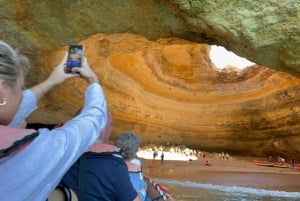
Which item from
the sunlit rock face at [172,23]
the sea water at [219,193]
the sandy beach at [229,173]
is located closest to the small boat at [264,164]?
the sandy beach at [229,173]

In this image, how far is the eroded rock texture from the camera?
240cm

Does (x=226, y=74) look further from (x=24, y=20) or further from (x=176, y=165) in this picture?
(x=24, y=20)

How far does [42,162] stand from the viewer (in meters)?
0.83

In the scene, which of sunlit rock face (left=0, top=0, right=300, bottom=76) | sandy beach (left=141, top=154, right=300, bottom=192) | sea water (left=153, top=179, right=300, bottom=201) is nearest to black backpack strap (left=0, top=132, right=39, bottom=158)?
sunlit rock face (left=0, top=0, right=300, bottom=76)

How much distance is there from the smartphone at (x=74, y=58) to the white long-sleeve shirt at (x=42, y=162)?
0.32 metres

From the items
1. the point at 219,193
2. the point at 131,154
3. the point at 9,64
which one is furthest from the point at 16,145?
the point at 219,193

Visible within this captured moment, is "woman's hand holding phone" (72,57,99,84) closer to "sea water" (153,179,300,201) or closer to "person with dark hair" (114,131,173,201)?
"person with dark hair" (114,131,173,201)

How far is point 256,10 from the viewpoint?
2291 mm

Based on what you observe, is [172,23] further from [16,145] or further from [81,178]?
[16,145]

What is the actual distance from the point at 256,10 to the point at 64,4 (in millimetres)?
1219

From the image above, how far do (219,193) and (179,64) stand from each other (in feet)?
11.3

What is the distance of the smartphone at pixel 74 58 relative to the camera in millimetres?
1202

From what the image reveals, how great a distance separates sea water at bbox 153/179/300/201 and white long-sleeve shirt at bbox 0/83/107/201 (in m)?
2.44

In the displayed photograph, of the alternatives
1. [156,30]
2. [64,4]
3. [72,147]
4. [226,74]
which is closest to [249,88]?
[226,74]
